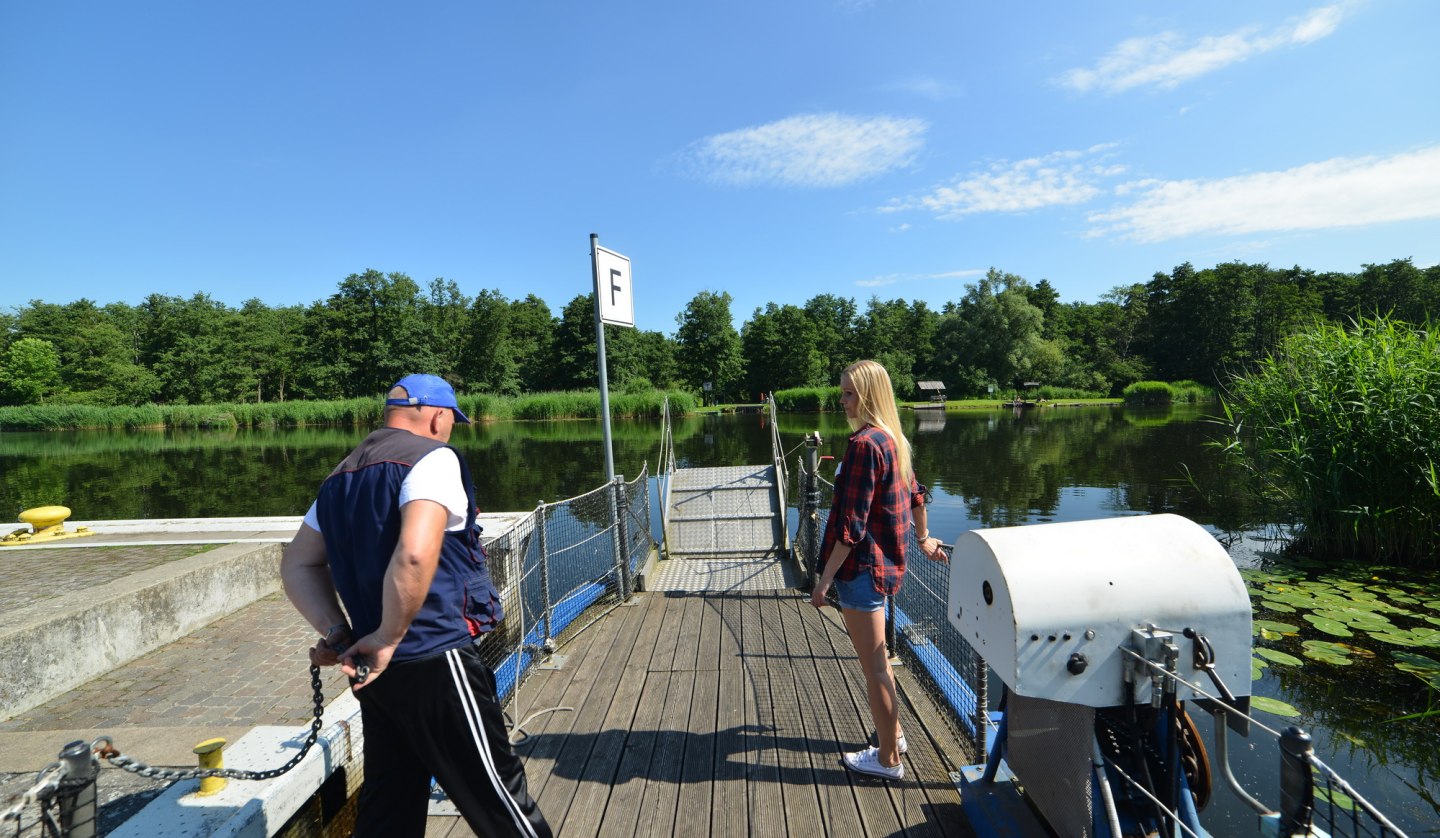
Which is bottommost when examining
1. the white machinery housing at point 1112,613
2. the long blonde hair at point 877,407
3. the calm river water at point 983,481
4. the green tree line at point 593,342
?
the calm river water at point 983,481

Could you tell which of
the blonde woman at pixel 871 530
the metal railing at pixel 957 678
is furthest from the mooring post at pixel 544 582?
the blonde woman at pixel 871 530

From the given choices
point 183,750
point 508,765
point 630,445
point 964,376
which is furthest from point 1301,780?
point 964,376

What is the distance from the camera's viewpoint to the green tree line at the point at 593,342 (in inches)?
2124

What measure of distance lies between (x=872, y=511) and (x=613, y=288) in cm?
360

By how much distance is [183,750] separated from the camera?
9.69ft

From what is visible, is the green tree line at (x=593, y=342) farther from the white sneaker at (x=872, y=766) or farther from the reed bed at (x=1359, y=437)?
the white sneaker at (x=872, y=766)

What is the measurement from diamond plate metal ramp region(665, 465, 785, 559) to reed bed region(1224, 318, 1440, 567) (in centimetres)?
594

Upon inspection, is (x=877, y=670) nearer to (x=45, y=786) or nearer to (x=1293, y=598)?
(x=45, y=786)

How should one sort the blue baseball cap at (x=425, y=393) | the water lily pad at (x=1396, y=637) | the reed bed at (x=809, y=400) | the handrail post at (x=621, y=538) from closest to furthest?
the blue baseball cap at (x=425, y=393)
the water lily pad at (x=1396, y=637)
the handrail post at (x=621, y=538)
the reed bed at (x=809, y=400)

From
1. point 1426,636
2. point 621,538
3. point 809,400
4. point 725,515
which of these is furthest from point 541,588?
point 809,400

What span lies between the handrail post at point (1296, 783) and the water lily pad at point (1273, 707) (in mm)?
4100

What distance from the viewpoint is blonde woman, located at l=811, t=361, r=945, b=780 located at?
8.12 ft

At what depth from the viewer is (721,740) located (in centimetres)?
311

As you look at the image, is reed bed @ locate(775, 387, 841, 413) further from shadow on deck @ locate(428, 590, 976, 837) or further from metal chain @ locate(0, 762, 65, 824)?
metal chain @ locate(0, 762, 65, 824)
